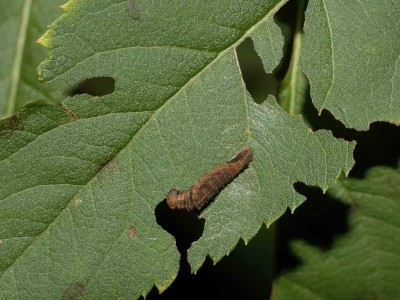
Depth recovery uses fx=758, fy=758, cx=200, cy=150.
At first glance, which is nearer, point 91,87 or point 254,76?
point 91,87

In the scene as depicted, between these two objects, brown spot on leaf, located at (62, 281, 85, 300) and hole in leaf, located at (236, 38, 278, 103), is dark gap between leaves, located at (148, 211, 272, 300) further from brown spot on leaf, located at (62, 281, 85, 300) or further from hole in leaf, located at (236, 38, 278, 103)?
brown spot on leaf, located at (62, 281, 85, 300)

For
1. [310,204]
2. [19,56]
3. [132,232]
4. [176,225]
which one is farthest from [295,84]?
[19,56]

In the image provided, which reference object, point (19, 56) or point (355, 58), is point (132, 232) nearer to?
point (355, 58)

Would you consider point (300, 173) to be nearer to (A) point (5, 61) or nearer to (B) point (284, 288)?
(B) point (284, 288)

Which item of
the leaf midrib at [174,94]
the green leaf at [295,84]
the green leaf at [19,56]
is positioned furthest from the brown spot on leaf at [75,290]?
the green leaf at [19,56]

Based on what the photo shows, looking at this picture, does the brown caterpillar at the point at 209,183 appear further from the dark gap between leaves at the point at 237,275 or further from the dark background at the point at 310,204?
the dark gap between leaves at the point at 237,275
